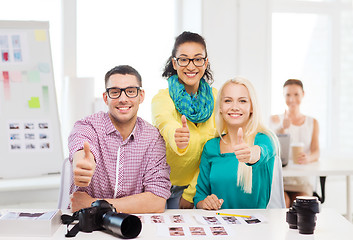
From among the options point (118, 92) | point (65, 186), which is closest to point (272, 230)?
point (118, 92)

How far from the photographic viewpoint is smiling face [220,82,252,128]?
218 centimetres

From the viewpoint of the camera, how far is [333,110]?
211 inches

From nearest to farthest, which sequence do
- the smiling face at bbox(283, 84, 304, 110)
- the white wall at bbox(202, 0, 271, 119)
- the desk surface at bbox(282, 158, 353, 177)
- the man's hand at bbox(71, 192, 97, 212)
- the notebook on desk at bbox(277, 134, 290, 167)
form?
the man's hand at bbox(71, 192, 97, 212), the desk surface at bbox(282, 158, 353, 177), the notebook on desk at bbox(277, 134, 290, 167), the smiling face at bbox(283, 84, 304, 110), the white wall at bbox(202, 0, 271, 119)

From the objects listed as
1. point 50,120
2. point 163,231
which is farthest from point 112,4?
point 163,231

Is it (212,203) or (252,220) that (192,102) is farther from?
(252,220)

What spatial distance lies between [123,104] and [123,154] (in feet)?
0.74

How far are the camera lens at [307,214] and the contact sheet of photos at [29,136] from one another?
2232mm

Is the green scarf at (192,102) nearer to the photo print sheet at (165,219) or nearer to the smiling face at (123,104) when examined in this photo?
the smiling face at (123,104)

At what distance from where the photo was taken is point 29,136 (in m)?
3.35

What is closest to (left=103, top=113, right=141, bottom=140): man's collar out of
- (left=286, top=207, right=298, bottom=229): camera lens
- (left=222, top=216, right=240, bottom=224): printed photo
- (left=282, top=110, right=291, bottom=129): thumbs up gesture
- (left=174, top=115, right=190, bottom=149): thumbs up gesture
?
(left=174, top=115, right=190, bottom=149): thumbs up gesture

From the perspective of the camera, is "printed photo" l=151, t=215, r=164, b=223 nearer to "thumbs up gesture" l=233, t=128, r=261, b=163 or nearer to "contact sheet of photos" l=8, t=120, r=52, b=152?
"thumbs up gesture" l=233, t=128, r=261, b=163

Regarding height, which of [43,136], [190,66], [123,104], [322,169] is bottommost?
[322,169]

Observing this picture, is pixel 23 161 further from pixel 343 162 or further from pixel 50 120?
pixel 343 162

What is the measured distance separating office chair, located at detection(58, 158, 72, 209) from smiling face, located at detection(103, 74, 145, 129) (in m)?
0.33
